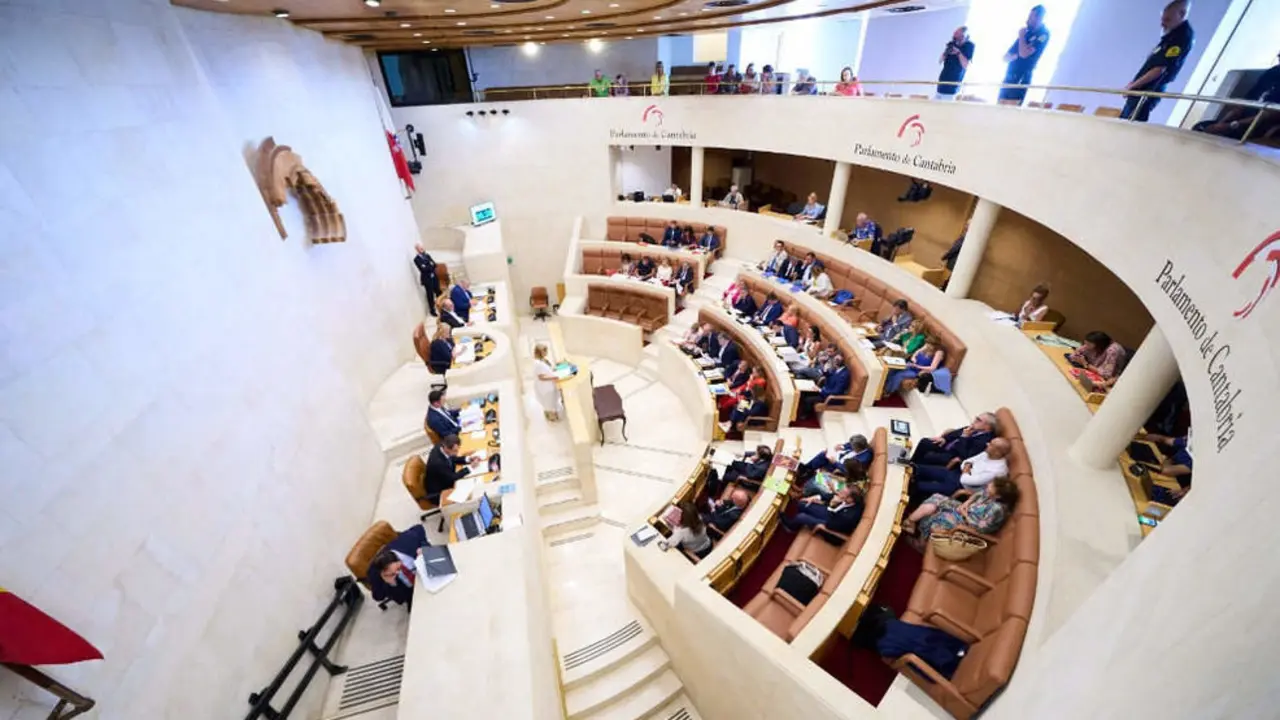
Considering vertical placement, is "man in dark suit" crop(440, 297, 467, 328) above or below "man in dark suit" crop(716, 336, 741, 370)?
above

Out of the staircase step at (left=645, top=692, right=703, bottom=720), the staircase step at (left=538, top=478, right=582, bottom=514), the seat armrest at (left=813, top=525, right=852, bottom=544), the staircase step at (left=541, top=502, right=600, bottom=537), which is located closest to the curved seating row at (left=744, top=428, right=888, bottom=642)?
the seat armrest at (left=813, top=525, right=852, bottom=544)

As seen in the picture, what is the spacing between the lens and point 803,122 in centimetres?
891

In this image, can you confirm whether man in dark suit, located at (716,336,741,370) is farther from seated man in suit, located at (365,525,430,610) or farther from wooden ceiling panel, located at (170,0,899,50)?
seated man in suit, located at (365,525,430,610)

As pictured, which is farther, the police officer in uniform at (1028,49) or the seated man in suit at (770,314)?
the seated man in suit at (770,314)

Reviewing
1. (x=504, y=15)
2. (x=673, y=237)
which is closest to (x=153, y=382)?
(x=504, y=15)

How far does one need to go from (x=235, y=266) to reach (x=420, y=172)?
9349 mm

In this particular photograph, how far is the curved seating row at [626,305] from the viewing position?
10.4 m

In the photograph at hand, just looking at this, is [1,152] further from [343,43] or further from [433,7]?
[343,43]

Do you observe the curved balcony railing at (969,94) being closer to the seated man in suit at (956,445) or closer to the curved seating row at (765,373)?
the seated man in suit at (956,445)

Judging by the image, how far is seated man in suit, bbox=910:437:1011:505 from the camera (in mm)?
4406

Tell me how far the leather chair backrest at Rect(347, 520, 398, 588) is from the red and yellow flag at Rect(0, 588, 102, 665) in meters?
1.86

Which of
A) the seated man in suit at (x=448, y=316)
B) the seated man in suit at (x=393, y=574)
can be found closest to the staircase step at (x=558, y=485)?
the seated man in suit at (x=393, y=574)

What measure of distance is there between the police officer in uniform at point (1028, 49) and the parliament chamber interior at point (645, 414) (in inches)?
2.8

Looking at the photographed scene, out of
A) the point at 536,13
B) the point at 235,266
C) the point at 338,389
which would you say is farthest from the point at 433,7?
the point at 338,389
